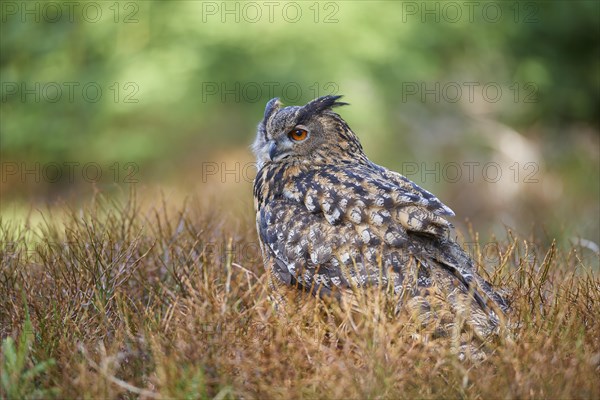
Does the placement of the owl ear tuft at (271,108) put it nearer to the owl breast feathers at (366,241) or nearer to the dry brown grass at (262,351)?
the owl breast feathers at (366,241)

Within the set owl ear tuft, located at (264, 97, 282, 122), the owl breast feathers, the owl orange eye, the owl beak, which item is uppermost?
owl ear tuft, located at (264, 97, 282, 122)

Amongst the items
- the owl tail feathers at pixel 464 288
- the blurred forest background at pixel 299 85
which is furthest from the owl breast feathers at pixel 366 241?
the blurred forest background at pixel 299 85

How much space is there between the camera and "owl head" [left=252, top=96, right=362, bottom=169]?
4.36 m

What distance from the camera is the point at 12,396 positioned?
2719 mm

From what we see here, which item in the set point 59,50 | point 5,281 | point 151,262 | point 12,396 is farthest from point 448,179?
point 12,396

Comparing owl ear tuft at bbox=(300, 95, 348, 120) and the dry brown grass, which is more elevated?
owl ear tuft at bbox=(300, 95, 348, 120)

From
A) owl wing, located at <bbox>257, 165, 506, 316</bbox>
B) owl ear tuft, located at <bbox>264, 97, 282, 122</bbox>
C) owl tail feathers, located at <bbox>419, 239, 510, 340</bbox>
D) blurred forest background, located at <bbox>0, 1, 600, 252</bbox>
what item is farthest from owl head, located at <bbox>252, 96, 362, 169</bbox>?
blurred forest background, located at <bbox>0, 1, 600, 252</bbox>

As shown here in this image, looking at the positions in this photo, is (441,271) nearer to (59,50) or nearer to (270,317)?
(270,317)

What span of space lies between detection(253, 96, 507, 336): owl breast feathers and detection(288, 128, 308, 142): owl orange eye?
0.28 m

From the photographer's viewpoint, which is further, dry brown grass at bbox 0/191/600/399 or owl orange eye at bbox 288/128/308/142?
owl orange eye at bbox 288/128/308/142

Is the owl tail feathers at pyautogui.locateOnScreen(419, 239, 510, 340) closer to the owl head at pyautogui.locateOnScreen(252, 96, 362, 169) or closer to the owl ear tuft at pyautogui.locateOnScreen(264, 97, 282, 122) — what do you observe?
the owl head at pyautogui.locateOnScreen(252, 96, 362, 169)

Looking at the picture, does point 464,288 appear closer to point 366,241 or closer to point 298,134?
point 366,241

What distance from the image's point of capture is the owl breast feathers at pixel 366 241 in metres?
3.52

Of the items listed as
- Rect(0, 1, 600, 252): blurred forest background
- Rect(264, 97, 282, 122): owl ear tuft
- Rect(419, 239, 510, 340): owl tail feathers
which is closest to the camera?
Rect(419, 239, 510, 340): owl tail feathers
